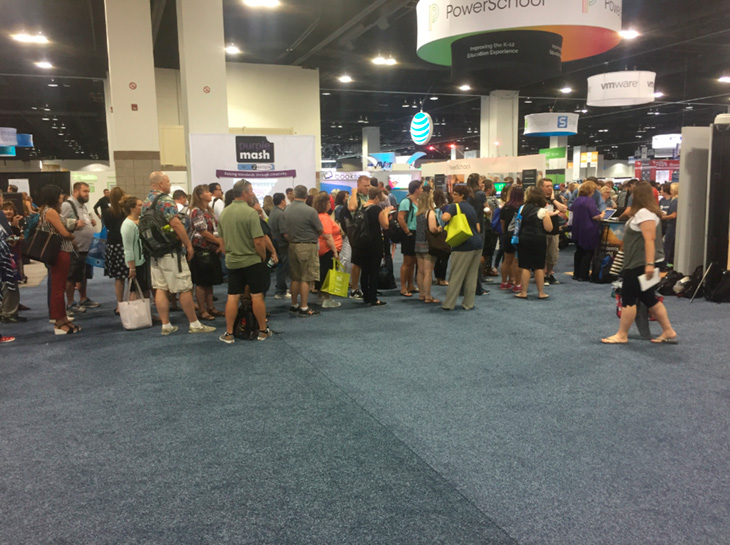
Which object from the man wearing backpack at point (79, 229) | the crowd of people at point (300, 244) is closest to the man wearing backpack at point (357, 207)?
the crowd of people at point (300, 244)

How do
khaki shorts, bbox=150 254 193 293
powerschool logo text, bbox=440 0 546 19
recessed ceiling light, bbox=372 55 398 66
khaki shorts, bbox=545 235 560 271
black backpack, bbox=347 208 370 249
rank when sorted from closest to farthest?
powerschool logo text, bbox=440 0 546 19 < khaki shorts, bbox=150 254 193 293 < black backpack, bbox=347 208 370 249 < khaki shorts, bbox=545 235 560 271 < recessed ceiling light, bbox=372 55 398 66

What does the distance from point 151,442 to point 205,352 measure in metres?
1.78

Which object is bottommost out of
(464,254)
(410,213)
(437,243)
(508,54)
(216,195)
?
(464,254)

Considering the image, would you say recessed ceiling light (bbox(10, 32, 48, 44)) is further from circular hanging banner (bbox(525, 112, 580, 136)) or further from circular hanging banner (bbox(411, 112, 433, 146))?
circular hanging banner (bbox(525, 112, 580, 136))

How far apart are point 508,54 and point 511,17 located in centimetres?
61

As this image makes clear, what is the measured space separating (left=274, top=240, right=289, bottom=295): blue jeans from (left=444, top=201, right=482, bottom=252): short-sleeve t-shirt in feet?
7.40

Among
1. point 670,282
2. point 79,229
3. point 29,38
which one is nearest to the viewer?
point 79,229

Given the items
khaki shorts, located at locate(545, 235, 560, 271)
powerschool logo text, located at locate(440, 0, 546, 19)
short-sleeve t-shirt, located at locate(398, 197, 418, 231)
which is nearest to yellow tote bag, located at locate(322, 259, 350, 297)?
short-sleeve t-shirt, located at locate(398, 197, 418, 231)

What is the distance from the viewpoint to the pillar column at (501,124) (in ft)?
62.8

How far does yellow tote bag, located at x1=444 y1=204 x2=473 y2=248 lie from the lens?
6.15 m

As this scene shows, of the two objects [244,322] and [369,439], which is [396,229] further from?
[369,439]

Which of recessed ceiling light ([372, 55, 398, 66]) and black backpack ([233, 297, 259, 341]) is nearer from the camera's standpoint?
black backpack ([233, 297, 259, 341])

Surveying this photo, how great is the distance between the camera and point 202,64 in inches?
344

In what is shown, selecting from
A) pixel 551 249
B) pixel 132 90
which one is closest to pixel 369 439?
pixel 551 249
